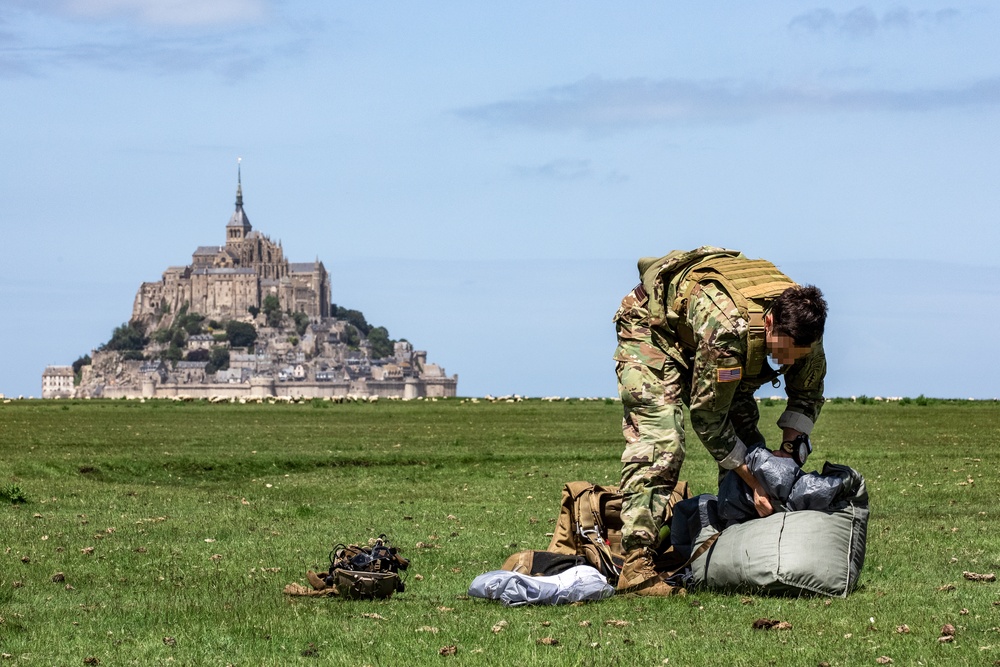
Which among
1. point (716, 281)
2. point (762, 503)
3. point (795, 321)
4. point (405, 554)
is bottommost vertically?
point (405, 554)

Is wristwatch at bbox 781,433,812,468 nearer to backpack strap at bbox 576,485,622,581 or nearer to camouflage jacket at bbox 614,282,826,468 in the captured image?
camouflage jacket at bbox 614,282,826,468

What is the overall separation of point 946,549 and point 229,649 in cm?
679

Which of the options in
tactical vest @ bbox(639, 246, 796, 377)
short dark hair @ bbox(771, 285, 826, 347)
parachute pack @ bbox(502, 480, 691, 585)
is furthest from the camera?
parachute pack @ bbox(502, 480, 691, 585)

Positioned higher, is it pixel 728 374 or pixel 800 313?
pixel 800 313

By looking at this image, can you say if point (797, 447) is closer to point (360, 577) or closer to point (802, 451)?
point (802, 451)

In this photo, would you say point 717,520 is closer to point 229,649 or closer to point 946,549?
point 946,549

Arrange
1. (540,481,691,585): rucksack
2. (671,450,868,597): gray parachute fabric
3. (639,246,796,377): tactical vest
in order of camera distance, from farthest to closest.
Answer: (540,481,691,585): rucksack, (671,450,868,597): gray parachute fabric, (639,246,796,377): tactical vest

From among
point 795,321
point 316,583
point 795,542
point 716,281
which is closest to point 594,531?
point 795,542

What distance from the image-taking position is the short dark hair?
31.7 ft

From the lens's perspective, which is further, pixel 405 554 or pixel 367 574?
pixel 405 554

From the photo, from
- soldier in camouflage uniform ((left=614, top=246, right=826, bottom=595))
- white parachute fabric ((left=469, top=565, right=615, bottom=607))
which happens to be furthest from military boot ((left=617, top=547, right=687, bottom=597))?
white parachute fabric ((left=469, top=565, right=615, bottom=607))

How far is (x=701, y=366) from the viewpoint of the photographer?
9.85m

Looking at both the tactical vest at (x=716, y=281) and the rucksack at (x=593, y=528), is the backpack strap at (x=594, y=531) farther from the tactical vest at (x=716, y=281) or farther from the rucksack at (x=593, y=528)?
the tactical vest at (x=716, y=281)

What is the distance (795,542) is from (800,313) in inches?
65.9
